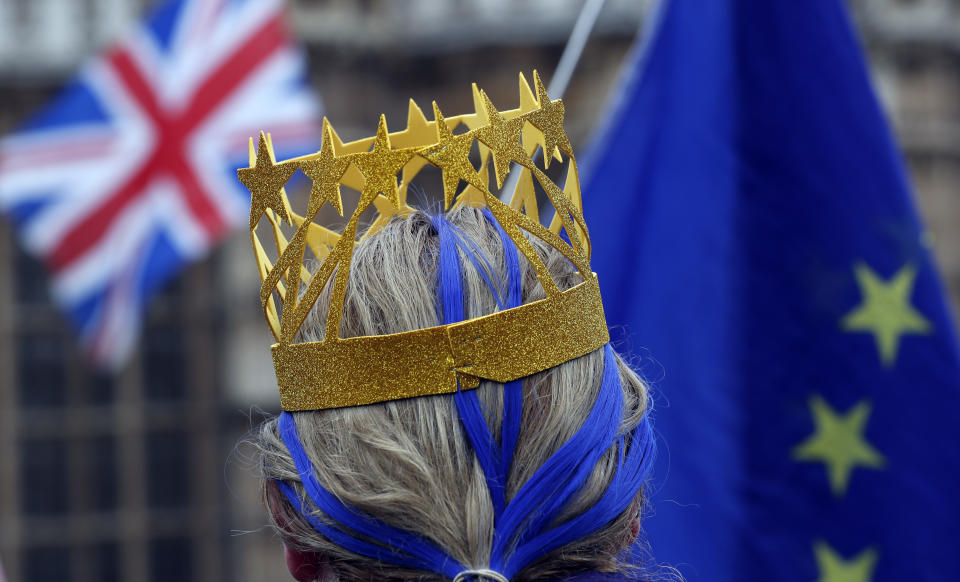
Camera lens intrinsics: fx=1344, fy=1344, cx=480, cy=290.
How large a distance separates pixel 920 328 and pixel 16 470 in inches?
311

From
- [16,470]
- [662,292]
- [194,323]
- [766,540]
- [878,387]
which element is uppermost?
[194,323]

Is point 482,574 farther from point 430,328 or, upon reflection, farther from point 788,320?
point 788,320

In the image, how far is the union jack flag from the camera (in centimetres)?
488

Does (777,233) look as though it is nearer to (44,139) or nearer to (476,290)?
(476,290)

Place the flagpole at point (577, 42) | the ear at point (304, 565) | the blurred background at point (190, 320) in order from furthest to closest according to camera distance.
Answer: the blurred background at point (190, 320) < the flagpole at point (577, 42) < the ear at point (304, 565)

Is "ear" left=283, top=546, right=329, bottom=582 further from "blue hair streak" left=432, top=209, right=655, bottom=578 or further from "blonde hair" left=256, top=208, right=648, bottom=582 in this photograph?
"blue hair streak" left=432, top=209, right=655, bottom=578

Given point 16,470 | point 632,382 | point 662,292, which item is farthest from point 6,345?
point 632,382

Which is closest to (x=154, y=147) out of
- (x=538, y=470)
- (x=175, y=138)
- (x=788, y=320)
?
(x=175, y=138)

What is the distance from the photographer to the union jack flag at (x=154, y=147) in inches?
192

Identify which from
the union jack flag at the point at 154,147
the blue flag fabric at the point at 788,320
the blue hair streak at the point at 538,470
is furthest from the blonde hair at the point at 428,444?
the union jack flag at the point at 154,147

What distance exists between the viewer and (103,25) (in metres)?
8.95

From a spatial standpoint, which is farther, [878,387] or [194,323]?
[194,323]

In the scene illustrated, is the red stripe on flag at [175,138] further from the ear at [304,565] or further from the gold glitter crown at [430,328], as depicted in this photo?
the ear at [304,565]

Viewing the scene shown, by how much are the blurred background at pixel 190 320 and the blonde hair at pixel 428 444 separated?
7.89 m
